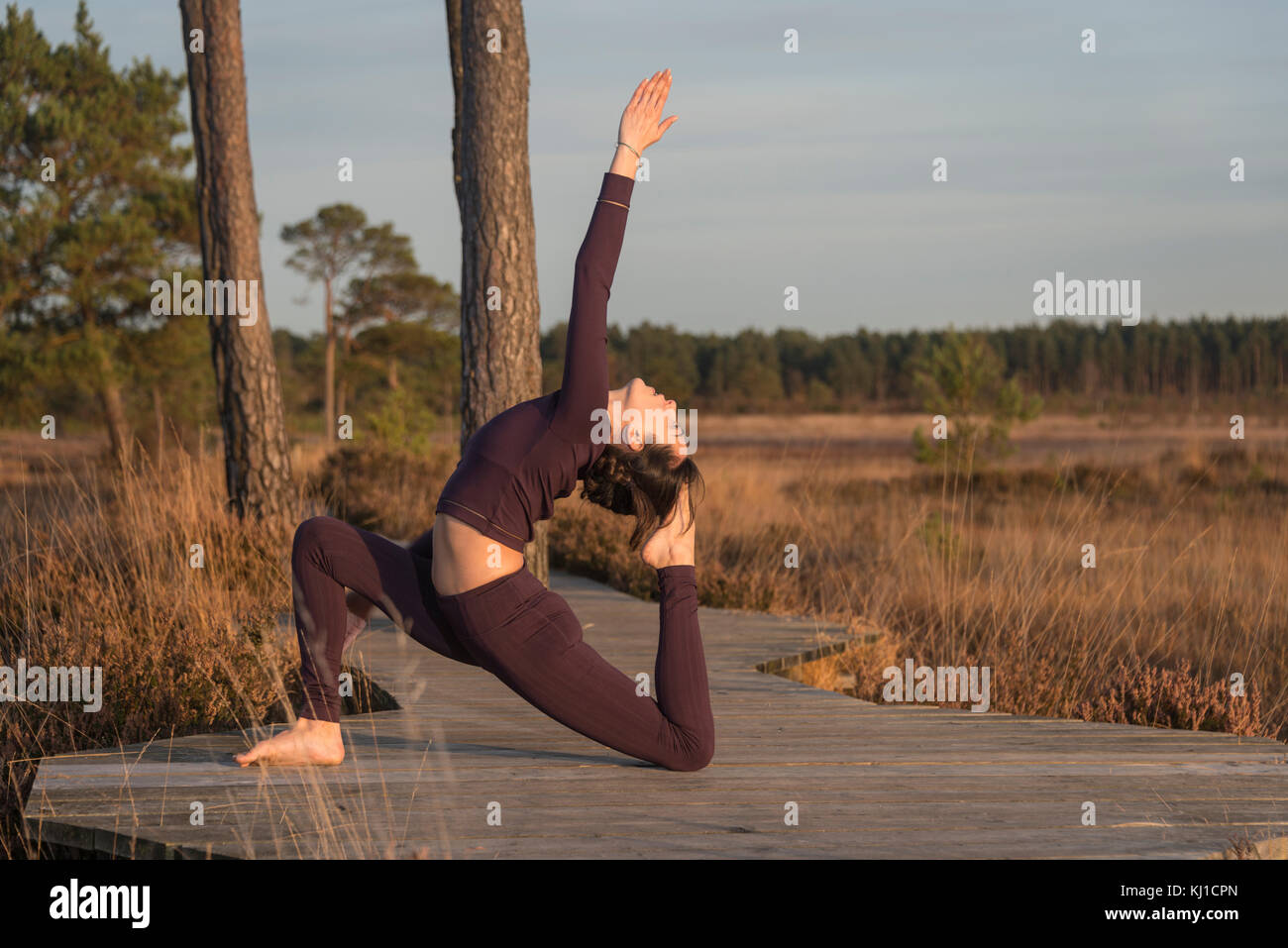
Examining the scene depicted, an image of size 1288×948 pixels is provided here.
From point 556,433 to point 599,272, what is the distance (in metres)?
0.47

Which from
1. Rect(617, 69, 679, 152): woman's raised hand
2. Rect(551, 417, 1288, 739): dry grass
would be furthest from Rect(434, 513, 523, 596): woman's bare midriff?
Rect(551, 417, 1288, 739): dry grass

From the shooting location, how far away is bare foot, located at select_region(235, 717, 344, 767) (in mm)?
3744

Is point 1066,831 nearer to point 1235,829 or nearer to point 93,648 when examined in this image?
point 1235,829

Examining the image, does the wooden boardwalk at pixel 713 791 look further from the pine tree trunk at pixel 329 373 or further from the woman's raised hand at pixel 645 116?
the pine tree trunk at pixel 329 373

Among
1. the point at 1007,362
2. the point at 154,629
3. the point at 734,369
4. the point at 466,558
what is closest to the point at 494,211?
the point at 154,629

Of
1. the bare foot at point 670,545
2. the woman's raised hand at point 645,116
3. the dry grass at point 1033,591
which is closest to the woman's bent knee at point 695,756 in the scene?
the bare foot at point 670,545

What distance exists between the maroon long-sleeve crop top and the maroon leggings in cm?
22

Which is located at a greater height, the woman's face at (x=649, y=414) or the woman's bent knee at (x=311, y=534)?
the woman's face at (x=649, y=414)

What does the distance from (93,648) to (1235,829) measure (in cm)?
463

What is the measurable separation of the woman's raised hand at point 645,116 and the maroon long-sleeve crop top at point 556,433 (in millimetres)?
117

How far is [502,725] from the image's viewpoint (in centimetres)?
448

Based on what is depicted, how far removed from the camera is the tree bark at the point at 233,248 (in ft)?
28.2
